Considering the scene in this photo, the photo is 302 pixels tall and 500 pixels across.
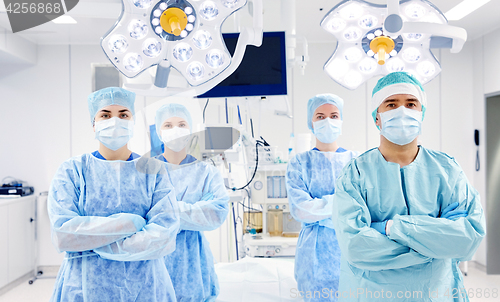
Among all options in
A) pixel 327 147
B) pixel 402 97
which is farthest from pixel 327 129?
pixel 402 97

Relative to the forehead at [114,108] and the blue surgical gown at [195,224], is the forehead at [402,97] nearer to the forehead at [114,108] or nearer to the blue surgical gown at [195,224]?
the blue surgical gown at [195,224]

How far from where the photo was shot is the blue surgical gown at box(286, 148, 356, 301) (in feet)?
6.24

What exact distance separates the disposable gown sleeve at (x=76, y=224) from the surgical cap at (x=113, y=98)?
34 centimetres

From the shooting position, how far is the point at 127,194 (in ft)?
4.63

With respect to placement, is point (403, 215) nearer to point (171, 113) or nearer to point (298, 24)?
point (171, 113)

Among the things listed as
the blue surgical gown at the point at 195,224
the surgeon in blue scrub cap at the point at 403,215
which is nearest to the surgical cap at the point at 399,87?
the surgeon in blue scrub cap at the point at 403,215

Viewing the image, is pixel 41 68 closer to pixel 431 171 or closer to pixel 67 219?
pixel 67 219

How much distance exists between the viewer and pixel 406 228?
1.09 m

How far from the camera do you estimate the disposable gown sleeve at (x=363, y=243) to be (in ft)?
3.63

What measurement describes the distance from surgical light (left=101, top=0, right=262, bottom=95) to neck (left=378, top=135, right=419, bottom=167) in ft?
2.13

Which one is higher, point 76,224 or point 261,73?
point 261,73

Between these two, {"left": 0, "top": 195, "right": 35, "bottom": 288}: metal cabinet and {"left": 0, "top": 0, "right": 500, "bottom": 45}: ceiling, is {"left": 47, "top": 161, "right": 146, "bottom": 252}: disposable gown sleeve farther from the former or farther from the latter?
{"left": 0, "top": 195, "right": 35, "bottom": 288}: metal cabinet

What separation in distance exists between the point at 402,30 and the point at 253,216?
2.11m

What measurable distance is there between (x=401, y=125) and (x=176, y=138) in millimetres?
1021
